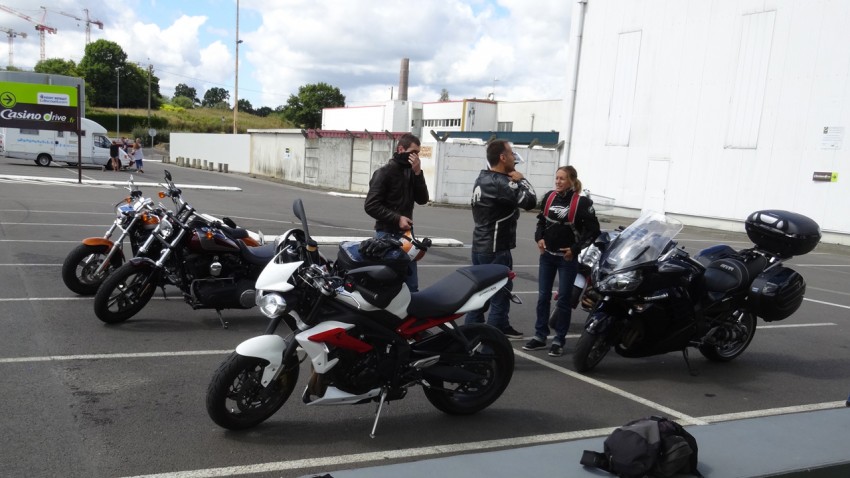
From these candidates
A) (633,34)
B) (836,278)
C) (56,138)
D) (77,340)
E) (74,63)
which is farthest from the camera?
(74,63)

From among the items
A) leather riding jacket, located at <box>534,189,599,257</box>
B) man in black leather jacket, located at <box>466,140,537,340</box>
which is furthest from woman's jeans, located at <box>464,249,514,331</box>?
leather riding jacket, located at <box>534,189,599,257</box>

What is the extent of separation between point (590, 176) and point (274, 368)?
80.2 feet

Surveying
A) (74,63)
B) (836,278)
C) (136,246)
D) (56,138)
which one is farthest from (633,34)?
(74,63)

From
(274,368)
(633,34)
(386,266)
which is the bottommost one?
(274,368)

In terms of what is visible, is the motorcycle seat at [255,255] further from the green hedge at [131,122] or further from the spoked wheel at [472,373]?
the green hedge at [131,122]

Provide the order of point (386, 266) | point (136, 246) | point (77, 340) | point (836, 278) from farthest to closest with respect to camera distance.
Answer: point (836, 278) < point (136, 246) < point (77, 340) < point (386, 266)

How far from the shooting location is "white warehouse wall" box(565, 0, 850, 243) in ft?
66.1

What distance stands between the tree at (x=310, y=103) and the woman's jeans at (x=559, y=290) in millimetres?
96682

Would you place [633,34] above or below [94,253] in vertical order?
above

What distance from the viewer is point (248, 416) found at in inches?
176

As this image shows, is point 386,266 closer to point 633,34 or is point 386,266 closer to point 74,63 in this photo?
point 633,34

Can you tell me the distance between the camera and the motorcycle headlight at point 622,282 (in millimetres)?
5855

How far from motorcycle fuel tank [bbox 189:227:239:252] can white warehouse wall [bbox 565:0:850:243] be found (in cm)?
1914

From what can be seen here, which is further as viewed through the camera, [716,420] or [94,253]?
[94,253]
